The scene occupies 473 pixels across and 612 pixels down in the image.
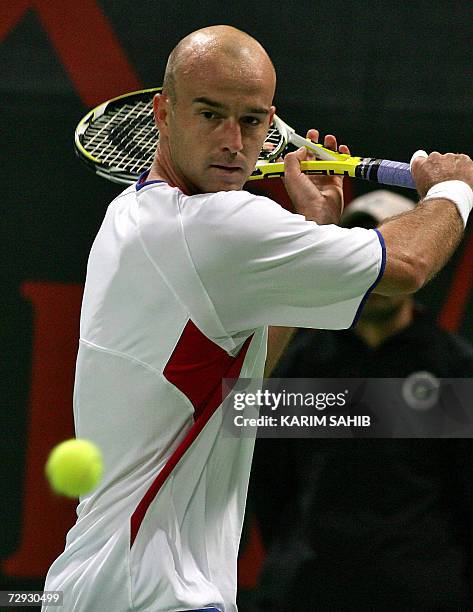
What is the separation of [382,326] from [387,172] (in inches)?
21.5

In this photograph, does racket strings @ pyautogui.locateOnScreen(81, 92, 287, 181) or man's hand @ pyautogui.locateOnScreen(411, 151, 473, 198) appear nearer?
man's hand @ pyautogui.locateOnScreen(411, 151, 473, 198)

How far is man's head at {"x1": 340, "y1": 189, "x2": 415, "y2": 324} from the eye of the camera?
3.01 metres

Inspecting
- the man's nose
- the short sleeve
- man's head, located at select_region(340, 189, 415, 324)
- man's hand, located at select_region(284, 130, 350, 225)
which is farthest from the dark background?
the short sleeve

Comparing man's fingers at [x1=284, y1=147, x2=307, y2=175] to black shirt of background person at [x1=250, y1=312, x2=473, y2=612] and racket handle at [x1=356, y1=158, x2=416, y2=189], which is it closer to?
racket handle at [x1=356, y1=158, x2=416, y2=189]

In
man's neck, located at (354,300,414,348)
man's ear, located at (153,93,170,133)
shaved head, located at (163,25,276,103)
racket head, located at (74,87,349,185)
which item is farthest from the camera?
man's neck, located at (354,300,414,348)

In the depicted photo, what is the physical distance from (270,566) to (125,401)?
104 cm

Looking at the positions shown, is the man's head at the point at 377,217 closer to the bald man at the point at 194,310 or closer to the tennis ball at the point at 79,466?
the bald man at the point at 194,310

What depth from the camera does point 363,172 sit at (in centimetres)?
264

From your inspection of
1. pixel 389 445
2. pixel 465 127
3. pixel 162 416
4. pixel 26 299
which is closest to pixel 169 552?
pixel 162 416

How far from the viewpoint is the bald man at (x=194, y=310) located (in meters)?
2.01

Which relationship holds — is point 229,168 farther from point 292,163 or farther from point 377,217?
point 377,217

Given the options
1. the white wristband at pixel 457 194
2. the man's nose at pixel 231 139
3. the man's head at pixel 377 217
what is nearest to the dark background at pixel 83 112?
the man's head at pixel 377 217

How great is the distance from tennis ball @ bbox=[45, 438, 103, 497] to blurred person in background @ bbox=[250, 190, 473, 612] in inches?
34.1

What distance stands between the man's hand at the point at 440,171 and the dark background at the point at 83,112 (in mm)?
1112
